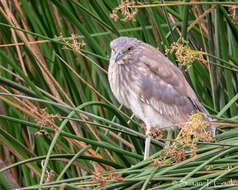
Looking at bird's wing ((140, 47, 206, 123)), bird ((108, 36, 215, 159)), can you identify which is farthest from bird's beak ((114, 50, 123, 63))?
bird's wing ((140, 47, 206, 123))

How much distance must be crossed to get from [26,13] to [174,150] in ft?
6.60

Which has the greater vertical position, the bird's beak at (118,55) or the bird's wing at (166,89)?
the bird's beak at (118,55)

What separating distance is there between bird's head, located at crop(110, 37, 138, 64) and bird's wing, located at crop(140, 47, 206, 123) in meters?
0.10

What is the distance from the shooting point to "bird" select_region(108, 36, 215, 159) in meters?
3.35

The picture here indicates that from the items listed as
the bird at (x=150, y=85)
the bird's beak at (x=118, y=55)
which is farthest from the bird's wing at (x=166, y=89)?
the bird's beak at (x=118, y=55)

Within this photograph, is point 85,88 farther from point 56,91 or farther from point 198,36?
point 198,36

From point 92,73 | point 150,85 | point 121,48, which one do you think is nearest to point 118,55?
point 121,48

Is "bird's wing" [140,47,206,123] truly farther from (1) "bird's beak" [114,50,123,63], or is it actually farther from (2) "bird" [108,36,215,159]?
(1) "bird's beak" [114,50,123,63]

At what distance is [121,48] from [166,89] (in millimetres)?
443

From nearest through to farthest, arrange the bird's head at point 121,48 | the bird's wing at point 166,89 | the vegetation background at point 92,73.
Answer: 1. the vegetation background at point 92,73
2. the bird's head at point 121,48
3. the bird's wing at point 166,89

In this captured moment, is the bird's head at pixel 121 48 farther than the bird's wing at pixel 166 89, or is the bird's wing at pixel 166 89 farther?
the bird's wing at pixel 166 89

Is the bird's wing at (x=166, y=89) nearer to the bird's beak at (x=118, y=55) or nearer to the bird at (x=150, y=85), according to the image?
the bird at (x=150, y=85)

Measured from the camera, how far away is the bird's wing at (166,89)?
11.0ft

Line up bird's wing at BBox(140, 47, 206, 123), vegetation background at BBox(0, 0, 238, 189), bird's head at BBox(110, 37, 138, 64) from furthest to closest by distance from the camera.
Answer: bird's wing at BBox(140, 47, 206, 123)
bird's head at BBox(110, 37, 138, 64)
vegetation background at BBox(0, 0, 238, 189)
